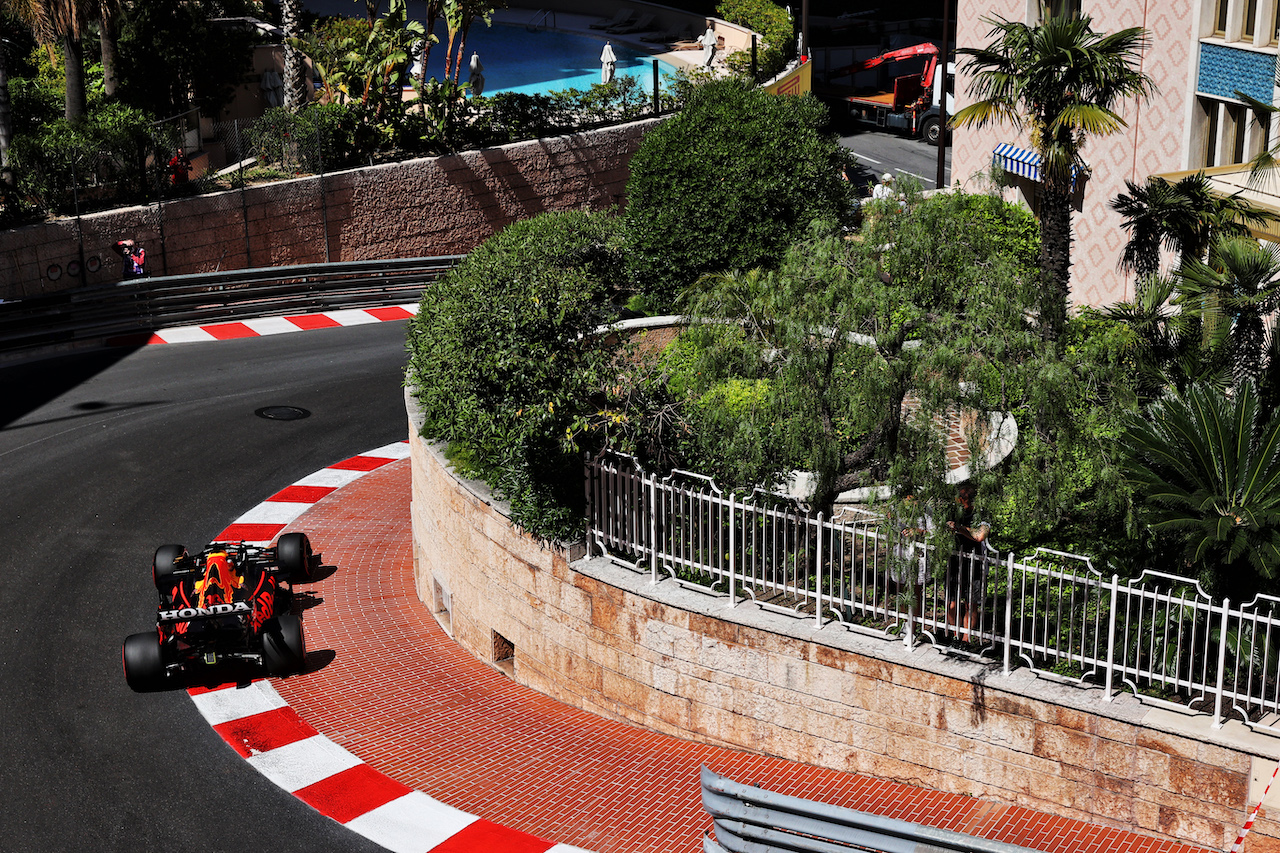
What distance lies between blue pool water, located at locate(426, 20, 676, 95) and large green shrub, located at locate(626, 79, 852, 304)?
30.8 m

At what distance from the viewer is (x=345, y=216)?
1190 inches

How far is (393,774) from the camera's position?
1208 centimetres

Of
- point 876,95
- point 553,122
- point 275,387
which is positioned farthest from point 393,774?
point 876,95

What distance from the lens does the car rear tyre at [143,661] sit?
13375mm

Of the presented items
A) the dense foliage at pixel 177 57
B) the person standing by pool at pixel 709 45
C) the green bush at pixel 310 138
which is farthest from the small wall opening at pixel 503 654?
the person standing by pool at pixel 709 45

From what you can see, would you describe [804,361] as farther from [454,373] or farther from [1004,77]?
[1004,77]

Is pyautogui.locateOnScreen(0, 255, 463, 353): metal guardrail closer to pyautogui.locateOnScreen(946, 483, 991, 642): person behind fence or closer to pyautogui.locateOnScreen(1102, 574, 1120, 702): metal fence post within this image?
pyautogui.locateOnScreen(946, 483, 991, 642): person behind fence

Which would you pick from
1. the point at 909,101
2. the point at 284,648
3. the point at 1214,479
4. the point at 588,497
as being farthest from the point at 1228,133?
the point at 909,101

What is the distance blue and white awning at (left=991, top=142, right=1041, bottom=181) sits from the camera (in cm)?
2727

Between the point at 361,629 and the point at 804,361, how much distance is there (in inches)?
284

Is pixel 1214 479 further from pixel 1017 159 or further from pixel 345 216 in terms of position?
pixel 345 216

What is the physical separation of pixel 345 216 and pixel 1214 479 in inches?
940

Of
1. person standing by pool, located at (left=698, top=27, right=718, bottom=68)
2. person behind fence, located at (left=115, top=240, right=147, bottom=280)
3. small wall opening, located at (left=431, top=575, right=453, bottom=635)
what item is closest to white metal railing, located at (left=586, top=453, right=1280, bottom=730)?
small wall opening, located at (left=431, top=575, right=453, bottom=635)

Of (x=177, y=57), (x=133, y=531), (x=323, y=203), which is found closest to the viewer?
(x=133, y=531)
